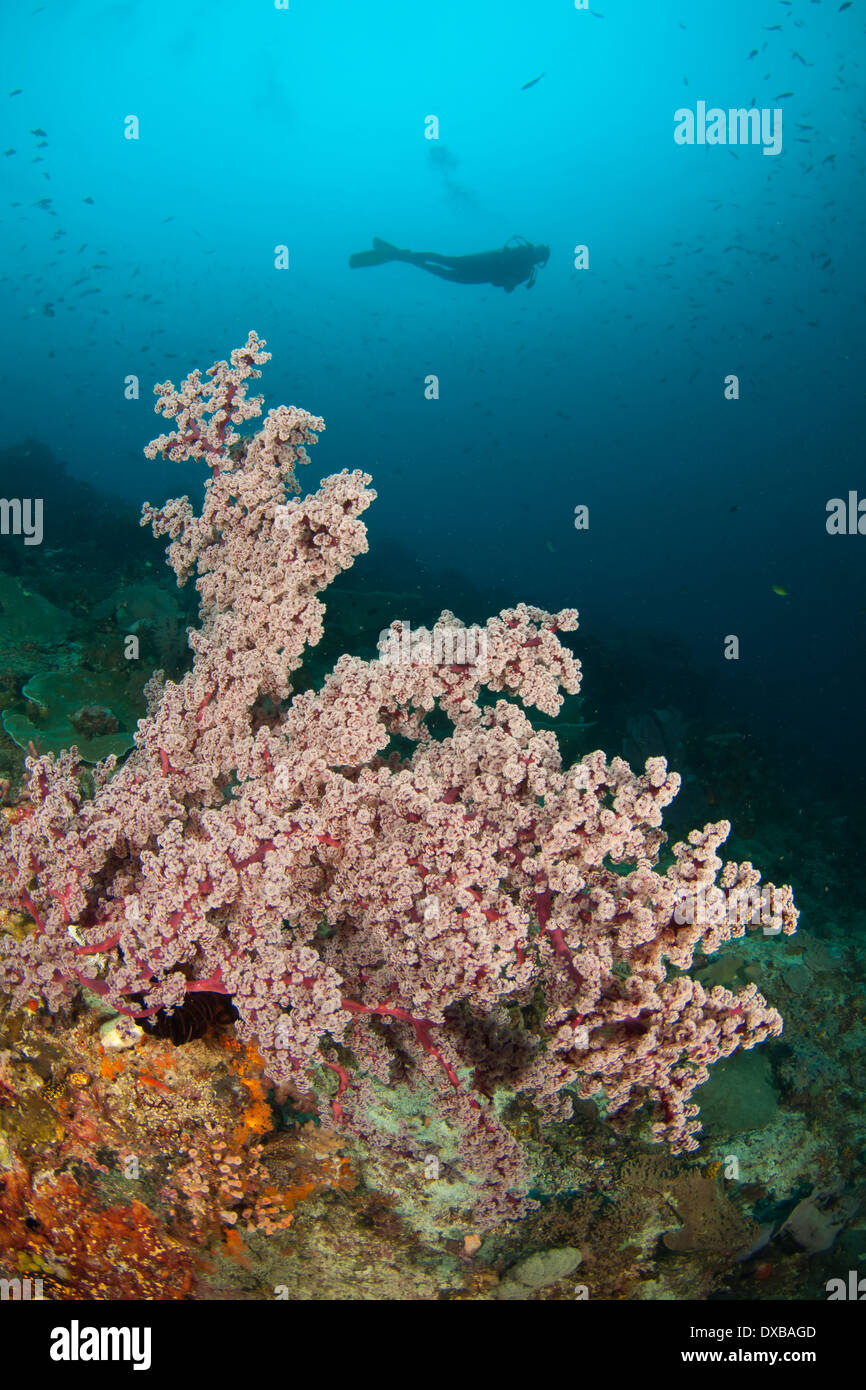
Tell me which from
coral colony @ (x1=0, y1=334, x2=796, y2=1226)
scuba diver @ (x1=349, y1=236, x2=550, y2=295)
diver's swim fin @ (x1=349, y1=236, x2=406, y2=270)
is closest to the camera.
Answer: coral colony @ (x1=0, y1=334, x2=796, y2=1226)

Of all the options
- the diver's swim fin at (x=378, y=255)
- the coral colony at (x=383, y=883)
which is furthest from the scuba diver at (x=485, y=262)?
the coral colony at (x=383, y=883)

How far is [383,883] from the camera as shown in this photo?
10.6 feet

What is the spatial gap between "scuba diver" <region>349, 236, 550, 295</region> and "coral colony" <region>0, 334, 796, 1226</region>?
27.1 m

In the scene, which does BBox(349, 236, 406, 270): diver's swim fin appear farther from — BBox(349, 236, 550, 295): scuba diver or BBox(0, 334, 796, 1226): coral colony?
BBox(0, 334, 796, 1226): coral colony

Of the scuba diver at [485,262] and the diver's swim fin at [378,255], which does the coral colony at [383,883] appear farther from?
the diver's swim fin at [378,255]

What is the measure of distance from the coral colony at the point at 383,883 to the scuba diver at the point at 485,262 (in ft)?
89.0

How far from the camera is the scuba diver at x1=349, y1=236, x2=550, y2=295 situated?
25250 mm

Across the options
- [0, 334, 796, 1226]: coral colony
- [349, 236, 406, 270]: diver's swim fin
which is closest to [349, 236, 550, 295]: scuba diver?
[349, 236, 406, 270]: diver's swim fin

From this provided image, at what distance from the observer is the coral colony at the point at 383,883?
3008mm

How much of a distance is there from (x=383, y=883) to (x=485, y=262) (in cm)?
2959

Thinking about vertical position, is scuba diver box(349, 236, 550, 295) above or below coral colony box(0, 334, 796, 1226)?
above

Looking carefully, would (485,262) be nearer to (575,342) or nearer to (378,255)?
(378,255)
